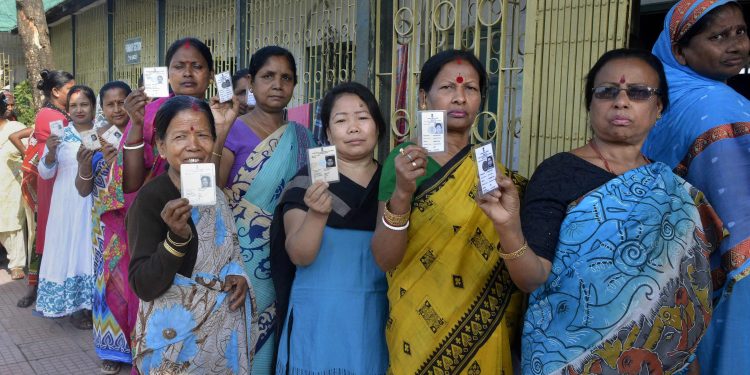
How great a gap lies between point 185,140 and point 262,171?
52cm

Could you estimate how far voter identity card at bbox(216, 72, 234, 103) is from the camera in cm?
285

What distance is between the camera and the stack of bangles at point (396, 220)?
191 centimetres

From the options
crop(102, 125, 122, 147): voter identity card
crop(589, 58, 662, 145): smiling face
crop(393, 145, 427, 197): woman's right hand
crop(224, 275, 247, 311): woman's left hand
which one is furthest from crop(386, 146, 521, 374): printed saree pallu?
A: crop(102, 125, 122, 147): voter identity card

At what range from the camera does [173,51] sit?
10.1ft

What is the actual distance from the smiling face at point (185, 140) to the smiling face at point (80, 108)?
8.94 feet

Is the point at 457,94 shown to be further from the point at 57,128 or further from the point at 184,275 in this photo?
the point at 57,128

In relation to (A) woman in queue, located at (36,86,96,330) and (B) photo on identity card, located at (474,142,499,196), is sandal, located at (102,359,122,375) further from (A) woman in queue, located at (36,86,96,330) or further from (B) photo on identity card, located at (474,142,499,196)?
(B) photo on identity card, located at (474,142,499,196)

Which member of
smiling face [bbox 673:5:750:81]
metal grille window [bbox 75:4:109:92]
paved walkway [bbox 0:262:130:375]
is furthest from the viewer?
metal grille window [bbox 75:4:109:92]

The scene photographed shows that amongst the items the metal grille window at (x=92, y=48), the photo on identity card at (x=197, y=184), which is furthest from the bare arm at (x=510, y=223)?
the metal grille window at (x=92, y=48)

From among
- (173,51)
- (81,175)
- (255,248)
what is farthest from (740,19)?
(81,175)

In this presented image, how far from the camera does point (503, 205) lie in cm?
172

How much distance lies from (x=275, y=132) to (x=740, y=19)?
198 cm

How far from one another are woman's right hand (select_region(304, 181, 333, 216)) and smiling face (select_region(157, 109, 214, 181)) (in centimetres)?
49

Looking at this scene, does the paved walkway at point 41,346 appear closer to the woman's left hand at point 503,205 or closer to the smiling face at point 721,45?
the woman's left hand at point 503,205
